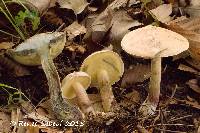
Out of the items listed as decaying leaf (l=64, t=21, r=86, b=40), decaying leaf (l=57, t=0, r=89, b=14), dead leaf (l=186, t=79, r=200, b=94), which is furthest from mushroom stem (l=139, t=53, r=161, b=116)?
decaying leaf (l=57, t=0, r=89, b=14)

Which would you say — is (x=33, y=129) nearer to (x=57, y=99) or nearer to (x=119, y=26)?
(x=57, y=99)

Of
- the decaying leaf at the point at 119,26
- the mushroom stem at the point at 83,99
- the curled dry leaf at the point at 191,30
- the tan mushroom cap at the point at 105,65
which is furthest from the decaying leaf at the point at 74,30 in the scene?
the curled dry leaf at the point at 191,30

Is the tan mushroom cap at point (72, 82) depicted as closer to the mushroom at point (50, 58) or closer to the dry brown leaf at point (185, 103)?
the mushroom at point (50, 58)

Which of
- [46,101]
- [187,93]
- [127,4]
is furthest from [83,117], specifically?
[127,4]

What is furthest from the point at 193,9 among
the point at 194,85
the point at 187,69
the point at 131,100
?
the point at 131,100

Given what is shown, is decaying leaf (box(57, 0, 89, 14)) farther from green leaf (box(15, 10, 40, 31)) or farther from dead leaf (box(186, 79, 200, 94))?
dead leaf (box(186, 79, 200, 94))

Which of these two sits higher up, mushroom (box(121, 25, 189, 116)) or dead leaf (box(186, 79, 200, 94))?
mushroom (box(121, 25, 189, 116))
